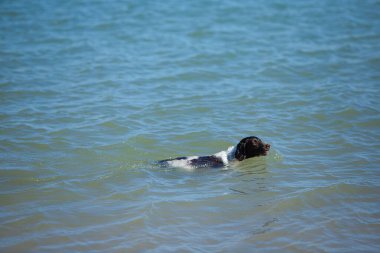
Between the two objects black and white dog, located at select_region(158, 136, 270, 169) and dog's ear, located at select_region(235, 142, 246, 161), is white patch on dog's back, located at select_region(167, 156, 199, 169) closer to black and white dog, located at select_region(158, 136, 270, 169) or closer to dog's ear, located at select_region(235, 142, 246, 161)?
black and white dog, located at select_region(158, 136, 270, 169)

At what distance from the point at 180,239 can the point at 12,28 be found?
1365 centimetres

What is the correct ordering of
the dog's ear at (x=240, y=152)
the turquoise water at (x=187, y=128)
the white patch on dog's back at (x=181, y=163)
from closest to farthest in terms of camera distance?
the turquoise water at (x=187, y=128)
the white patch on dog's back at (x=181, y=163)
the dog's ear at (x=240, y=152)

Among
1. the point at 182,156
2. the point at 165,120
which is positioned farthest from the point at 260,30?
the point at 182,156

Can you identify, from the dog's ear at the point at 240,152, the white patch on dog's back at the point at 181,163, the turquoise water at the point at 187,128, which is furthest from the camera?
the dog's ear at the point at 240,152

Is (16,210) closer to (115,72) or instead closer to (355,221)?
(355,221)

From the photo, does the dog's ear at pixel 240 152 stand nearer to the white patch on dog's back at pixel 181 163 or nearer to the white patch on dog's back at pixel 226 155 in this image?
the white patch on dog's back at pixel 226 155

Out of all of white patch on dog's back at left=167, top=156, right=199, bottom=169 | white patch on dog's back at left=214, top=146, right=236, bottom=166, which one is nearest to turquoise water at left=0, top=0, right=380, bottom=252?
white patch on dog's back at left=167, top=156, right=199, bottom=169

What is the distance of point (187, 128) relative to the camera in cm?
1002

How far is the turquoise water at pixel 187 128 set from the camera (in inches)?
243

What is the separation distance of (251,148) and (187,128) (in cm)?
218

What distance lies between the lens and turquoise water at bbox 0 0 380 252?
6180 mm

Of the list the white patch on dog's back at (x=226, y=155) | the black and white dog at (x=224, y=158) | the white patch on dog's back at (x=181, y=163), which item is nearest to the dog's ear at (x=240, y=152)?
the black and white dog at (x=224, y=158)

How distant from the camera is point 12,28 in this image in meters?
16.9

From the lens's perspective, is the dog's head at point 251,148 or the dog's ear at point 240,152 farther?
the dog's ear at point 240,152
